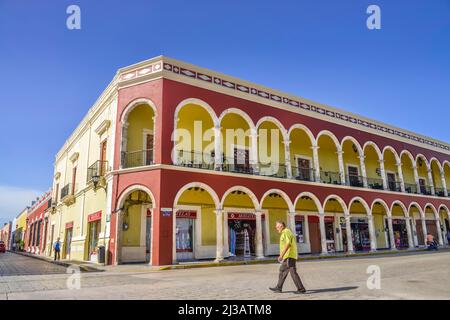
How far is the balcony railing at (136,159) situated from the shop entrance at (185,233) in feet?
10.5

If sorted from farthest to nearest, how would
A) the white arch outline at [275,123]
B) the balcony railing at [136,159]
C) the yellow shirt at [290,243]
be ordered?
the white arch outline at [275,123], the balcony railing at [136,159], the yellow shirt at [290,243]

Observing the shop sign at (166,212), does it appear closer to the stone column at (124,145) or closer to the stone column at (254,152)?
the stone column at (124,145)

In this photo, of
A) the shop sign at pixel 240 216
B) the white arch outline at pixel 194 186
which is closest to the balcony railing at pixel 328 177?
the shop sign at pixel 240 216

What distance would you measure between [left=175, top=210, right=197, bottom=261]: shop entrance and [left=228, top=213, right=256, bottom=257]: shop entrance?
2.28 meters

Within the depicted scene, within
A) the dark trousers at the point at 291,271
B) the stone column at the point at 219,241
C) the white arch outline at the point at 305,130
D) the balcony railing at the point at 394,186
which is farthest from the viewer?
the balcony railing at the point at 394,186

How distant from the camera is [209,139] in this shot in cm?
1920

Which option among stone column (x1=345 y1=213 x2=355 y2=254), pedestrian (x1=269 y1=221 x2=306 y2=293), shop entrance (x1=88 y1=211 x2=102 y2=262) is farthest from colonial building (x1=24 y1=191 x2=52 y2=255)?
pedestrian (x1=269 y1=221 x2=306 y2=293)

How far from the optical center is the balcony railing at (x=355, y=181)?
2331 centimetres

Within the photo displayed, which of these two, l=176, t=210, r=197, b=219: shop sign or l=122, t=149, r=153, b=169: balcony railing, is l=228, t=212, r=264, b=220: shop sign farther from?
l=122, t=149, r=153, b=169: balcony railing

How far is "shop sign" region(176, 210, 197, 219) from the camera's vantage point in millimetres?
17733

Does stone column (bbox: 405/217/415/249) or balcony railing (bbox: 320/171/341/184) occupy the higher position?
balcony railing (bbox: 320/171/341/184)

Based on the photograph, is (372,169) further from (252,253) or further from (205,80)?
(205,80)

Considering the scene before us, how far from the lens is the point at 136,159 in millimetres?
16938
